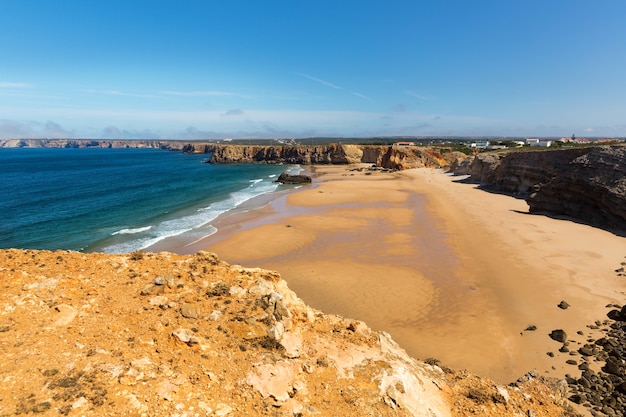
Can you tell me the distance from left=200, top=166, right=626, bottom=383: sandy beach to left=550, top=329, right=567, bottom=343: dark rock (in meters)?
0.30

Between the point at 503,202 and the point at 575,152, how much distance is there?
8.74m

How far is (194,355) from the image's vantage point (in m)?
7.24

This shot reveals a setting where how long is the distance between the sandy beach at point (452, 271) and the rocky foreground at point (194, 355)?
4.25 metres

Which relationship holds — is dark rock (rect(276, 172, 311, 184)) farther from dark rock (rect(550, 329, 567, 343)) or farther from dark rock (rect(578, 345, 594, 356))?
dark rock (rect(578, 345, 594, 356))

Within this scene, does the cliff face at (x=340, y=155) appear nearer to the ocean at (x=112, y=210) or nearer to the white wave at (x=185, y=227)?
the ocean at (x=112, y=210)

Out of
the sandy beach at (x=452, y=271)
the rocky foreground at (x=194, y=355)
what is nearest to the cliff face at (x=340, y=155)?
the sandy beach at (x=452, y=271)

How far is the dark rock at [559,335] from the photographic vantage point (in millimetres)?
13758

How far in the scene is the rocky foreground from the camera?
606 centimetres

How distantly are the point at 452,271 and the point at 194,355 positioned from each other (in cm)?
1790

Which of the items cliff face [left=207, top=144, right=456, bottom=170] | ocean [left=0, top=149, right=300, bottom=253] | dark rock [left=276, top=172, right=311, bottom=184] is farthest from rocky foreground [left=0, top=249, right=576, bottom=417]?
cliff face [left=207, top=144, right=456, bottom=170]

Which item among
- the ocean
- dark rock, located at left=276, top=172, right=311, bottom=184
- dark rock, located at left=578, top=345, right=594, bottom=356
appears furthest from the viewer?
dark rock, located at left=276, top=172, right=311, bottom=184

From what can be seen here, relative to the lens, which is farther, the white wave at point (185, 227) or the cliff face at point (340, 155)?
the cliff face at point (340, 155)

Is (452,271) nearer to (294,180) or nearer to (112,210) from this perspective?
(112,210)

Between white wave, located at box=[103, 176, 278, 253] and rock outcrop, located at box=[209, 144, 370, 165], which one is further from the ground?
rock outcrop, located at box=[209, 144, 370, 165]
